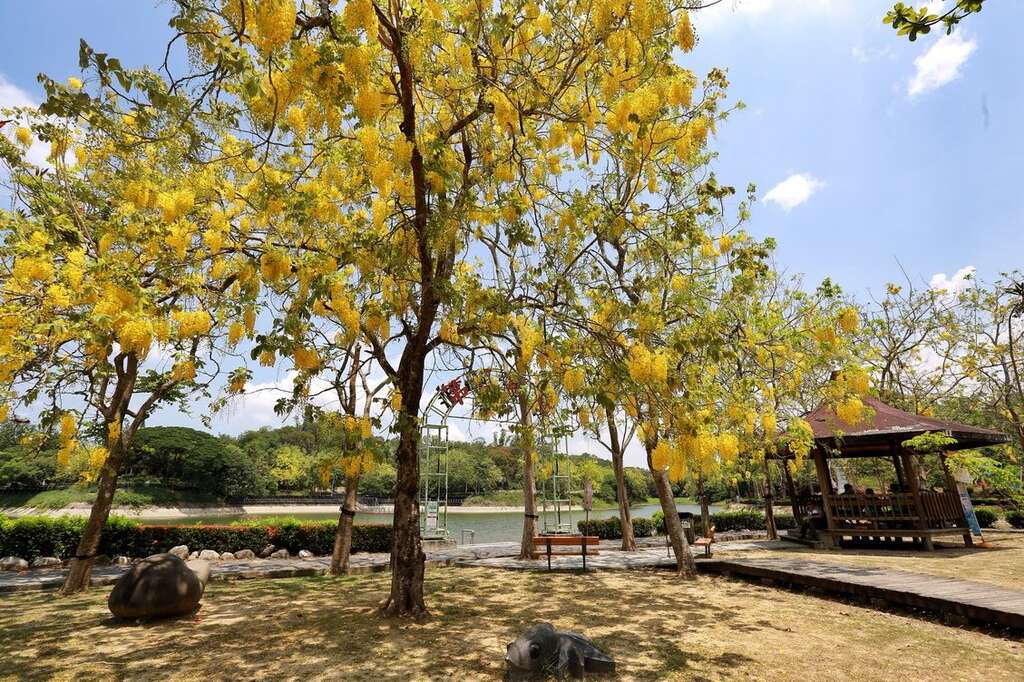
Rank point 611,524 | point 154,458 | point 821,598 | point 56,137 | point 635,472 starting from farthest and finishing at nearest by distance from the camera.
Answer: point 635,472 < point 154,458 < point 611,524 < point 821,598 < point 56,137

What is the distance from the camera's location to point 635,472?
52.0 metres

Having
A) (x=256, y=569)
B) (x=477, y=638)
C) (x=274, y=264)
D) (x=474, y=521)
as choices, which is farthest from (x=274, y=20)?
(x=474, y=521)

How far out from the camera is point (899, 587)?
237 inches

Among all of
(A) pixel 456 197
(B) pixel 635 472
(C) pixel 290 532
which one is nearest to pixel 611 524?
(C) pixel 290 532

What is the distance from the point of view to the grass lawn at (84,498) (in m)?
30.7

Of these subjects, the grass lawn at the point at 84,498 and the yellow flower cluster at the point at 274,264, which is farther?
the grass lawn at the point at 84,498

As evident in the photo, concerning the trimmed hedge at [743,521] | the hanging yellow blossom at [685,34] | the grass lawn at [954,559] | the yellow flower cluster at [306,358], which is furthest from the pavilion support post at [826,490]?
the yellow flower cluster at [306,358]

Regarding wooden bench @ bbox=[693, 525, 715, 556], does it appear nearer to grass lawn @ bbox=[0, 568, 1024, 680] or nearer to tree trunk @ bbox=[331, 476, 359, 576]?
grass lawn @ bbox=[0, 568, 1024, 680]

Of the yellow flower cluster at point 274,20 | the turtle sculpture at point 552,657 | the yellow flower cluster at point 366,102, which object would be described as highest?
the yellow flower cluster at point 366,102

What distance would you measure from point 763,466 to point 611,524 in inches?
206

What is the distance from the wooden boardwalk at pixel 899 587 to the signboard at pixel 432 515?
764cm

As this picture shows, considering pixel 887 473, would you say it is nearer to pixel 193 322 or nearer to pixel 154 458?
pixel 193 322

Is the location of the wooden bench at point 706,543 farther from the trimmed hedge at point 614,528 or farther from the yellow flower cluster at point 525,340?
the yellow flower cluster at point 525,340

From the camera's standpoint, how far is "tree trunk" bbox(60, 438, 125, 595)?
7.11m
